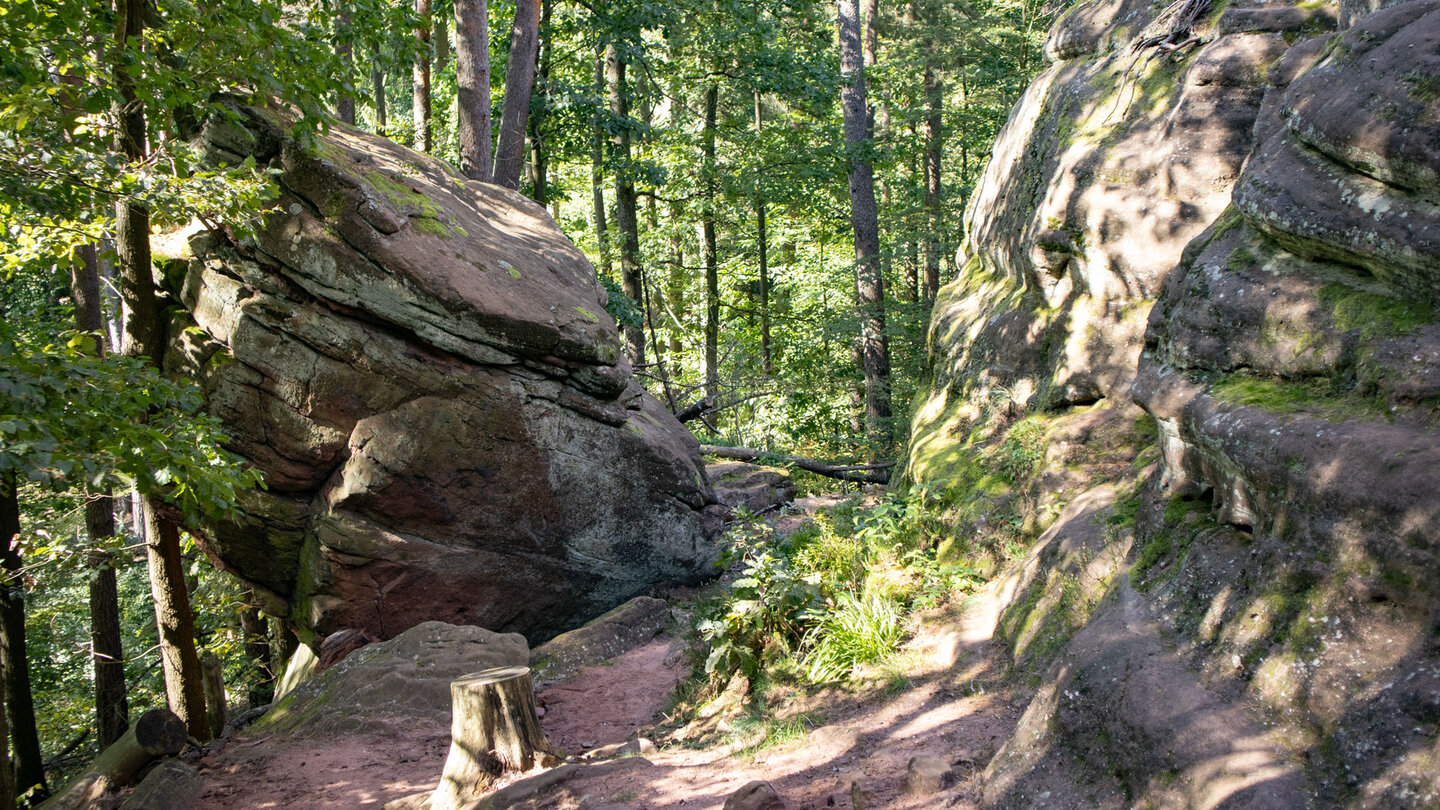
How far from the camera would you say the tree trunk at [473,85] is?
11.6 m

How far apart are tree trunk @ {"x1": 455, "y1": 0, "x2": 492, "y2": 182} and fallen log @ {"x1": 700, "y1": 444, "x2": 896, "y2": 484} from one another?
224 inches

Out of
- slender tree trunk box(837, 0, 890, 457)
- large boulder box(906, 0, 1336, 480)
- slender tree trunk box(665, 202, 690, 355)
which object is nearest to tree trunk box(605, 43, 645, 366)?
slender tree trunk box(665, 202, 690, 355)

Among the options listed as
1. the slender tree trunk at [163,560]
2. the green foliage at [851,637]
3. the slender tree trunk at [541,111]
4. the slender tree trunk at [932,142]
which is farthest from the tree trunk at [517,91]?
the slender tree trunk at [932,142]

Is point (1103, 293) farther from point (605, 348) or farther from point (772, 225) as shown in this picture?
point (772, 225)

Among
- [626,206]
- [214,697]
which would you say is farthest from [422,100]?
[214,697]

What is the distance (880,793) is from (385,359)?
250 inches

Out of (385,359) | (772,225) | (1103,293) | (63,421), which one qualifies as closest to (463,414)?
(385,359)

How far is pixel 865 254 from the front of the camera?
16312 mm

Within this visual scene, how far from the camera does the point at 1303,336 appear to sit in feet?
14.3

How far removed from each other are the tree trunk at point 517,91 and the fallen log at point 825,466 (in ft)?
17.9

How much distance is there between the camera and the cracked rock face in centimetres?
827

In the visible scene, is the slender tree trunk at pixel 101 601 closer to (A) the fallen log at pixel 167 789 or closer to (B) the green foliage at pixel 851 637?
(A) the fallen log at pixel 167 789

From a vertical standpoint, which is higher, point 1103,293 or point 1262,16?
point 1262,16

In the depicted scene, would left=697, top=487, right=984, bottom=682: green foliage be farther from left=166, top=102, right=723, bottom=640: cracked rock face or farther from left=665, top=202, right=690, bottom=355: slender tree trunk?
left=665, top=202, right=690, bottom=355: slender tree trunk
